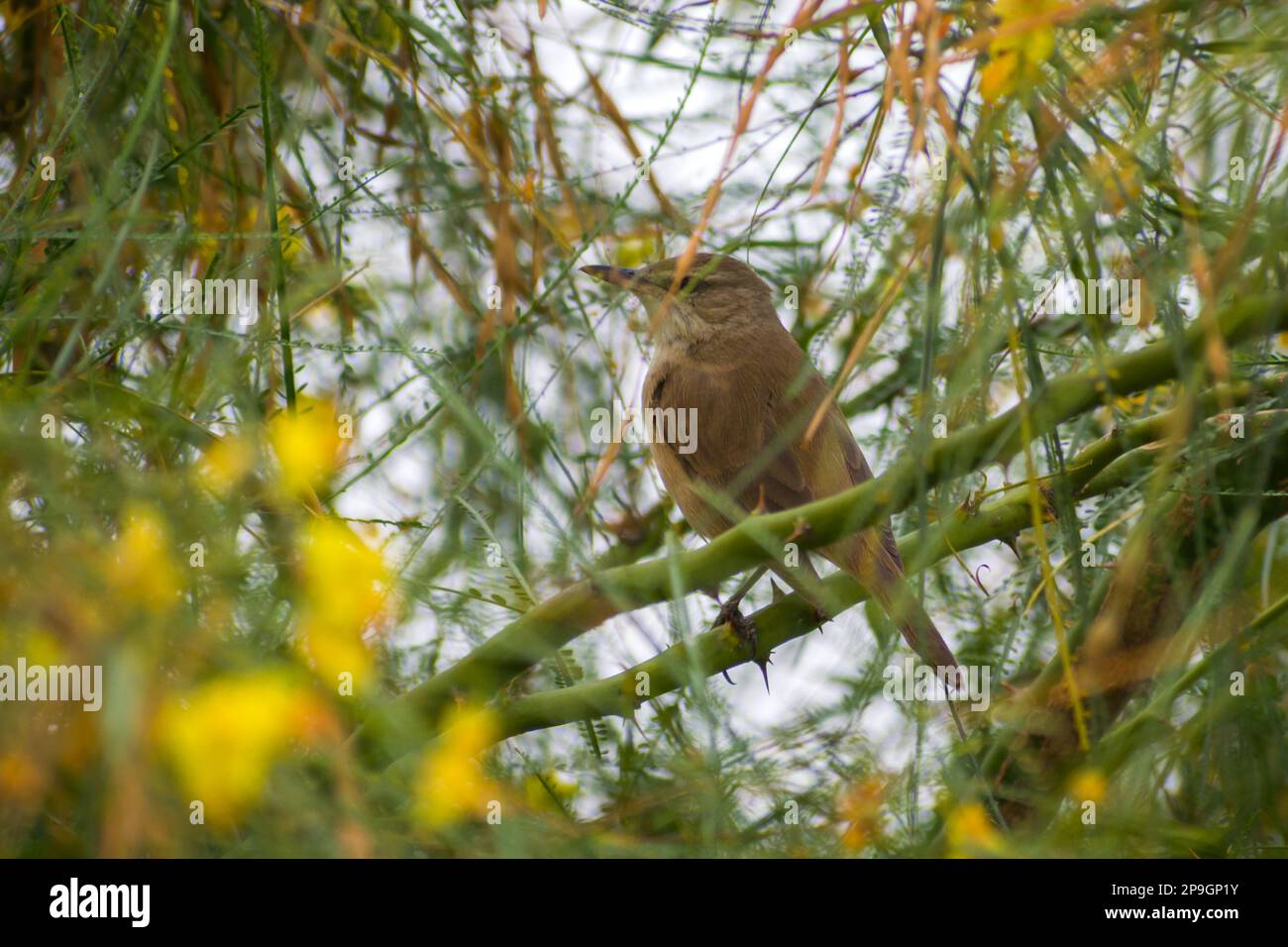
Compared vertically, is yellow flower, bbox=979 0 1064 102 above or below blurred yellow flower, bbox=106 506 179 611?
above

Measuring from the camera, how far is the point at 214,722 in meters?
1.30

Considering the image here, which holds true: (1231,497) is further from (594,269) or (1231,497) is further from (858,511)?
(594,269)

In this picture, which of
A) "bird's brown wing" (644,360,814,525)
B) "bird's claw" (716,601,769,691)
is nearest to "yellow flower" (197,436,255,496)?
"bird's claw" (716,601,769,691)

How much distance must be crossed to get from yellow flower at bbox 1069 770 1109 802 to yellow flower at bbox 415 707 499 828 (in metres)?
0.88

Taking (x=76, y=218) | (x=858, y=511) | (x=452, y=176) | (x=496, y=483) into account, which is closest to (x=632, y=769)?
(x=858, y=511)

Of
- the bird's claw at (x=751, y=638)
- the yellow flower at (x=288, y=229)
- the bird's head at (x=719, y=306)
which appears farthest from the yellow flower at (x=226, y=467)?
the bird's head at (x=719, y=306)

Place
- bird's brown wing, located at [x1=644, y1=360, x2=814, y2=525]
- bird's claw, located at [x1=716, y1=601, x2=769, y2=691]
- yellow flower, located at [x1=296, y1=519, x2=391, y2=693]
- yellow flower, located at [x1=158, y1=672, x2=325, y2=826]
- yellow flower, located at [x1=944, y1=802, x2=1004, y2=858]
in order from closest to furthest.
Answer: yellow flower, located at [x1=158, y1=672, x2=325, y2=826] → yellow flower, located at [x1=296, y1=519, x2=391, y2=693] → yellow flower, located at [x1=944, y1=802, x2=1004, y2=858] → bird's claw, located at [x1=716, y1=601, x2=769, y2=691] → bird's brown wing, located at [x1=644, y1=360, x2=814, y2=525]

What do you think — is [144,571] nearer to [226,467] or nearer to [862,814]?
[226,467]

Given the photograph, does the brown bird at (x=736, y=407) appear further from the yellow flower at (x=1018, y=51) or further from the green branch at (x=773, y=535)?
the yellow flower at (x=1018, y=51)

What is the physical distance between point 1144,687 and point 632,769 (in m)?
1.12

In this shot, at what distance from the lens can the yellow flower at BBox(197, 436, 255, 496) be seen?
170cm

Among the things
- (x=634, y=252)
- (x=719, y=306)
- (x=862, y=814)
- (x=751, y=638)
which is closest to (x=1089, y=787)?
(x=862, y=814)

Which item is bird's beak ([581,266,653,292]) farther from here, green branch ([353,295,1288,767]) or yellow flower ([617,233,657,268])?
green branch ([353,295,1288,767])

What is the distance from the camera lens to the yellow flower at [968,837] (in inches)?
64.7
